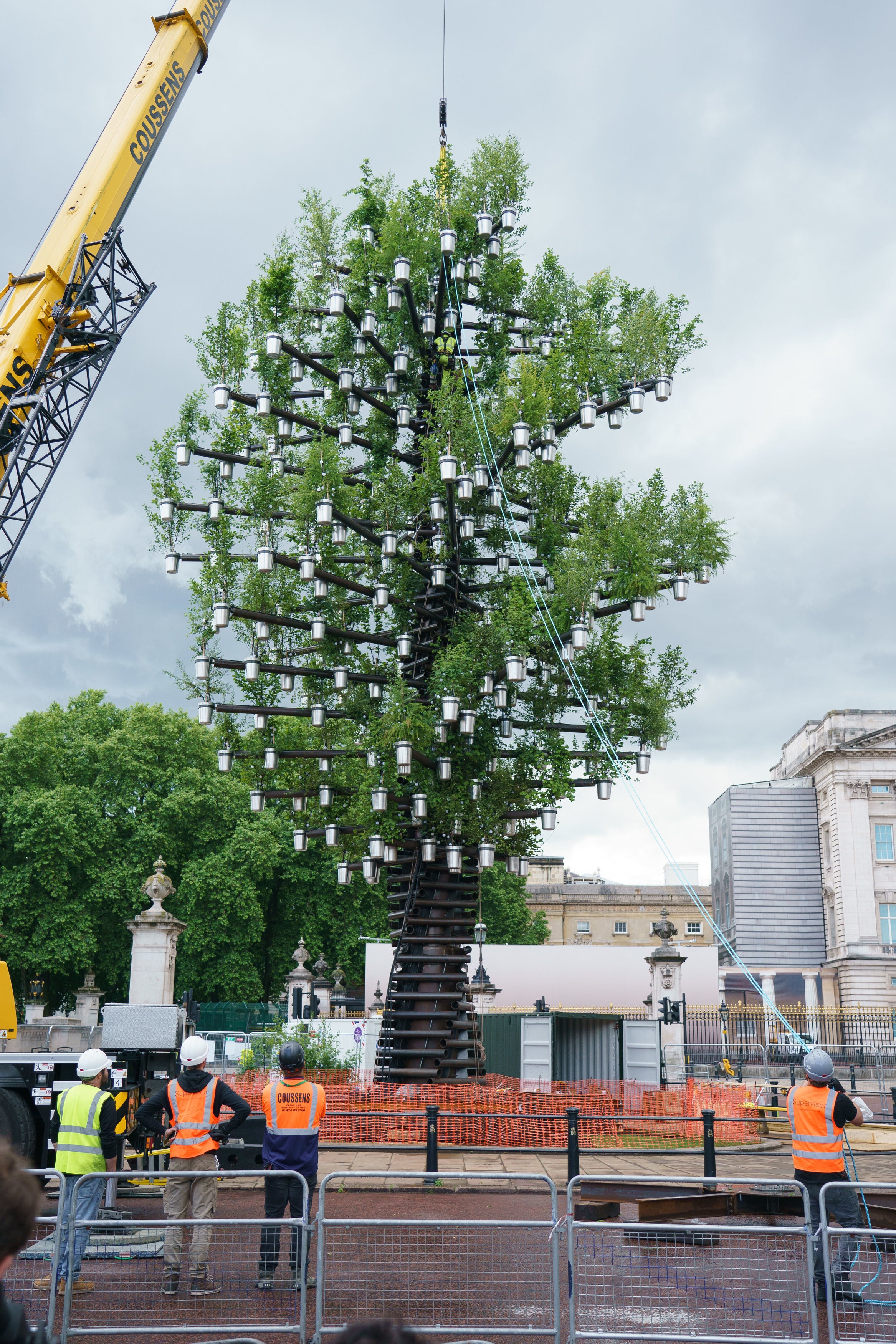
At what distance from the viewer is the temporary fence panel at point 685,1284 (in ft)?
22.8

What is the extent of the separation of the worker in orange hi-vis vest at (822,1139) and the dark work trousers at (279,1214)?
12.2 feet

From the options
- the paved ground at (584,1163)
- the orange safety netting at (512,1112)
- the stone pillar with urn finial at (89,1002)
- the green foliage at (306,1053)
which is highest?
the stone pillar with urn finial at (89,1002)

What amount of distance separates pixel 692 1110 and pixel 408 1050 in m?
4.87

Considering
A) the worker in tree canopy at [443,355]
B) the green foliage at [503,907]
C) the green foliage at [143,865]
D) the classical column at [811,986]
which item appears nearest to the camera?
the worker in tree canopy at [443,355]

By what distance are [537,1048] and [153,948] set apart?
11574 mm

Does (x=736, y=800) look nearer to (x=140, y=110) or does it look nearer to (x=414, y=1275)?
(x=140, y=110)

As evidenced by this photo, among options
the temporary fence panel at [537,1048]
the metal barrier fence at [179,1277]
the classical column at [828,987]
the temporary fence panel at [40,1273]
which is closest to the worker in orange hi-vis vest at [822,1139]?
the metal barrier fence at [179,1277]

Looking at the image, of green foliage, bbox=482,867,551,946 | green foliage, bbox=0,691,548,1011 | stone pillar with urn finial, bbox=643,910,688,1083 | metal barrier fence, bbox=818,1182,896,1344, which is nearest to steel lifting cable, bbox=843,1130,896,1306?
metal barrier fence, bbox=818,1182,896,1344

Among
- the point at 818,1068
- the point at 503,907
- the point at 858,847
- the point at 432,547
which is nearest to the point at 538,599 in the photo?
the point at 432,547

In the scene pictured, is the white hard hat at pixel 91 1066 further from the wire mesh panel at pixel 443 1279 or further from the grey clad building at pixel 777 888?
the grey clad building at pixel 777 888

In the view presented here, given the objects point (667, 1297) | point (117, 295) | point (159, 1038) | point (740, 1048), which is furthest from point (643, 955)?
point (667, 1297)

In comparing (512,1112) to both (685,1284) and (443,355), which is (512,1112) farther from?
(443,355)

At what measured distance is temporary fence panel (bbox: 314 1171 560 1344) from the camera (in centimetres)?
704

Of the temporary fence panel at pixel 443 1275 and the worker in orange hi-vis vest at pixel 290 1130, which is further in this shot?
the worker in orange hi-vis vest at pixel 290 1130
